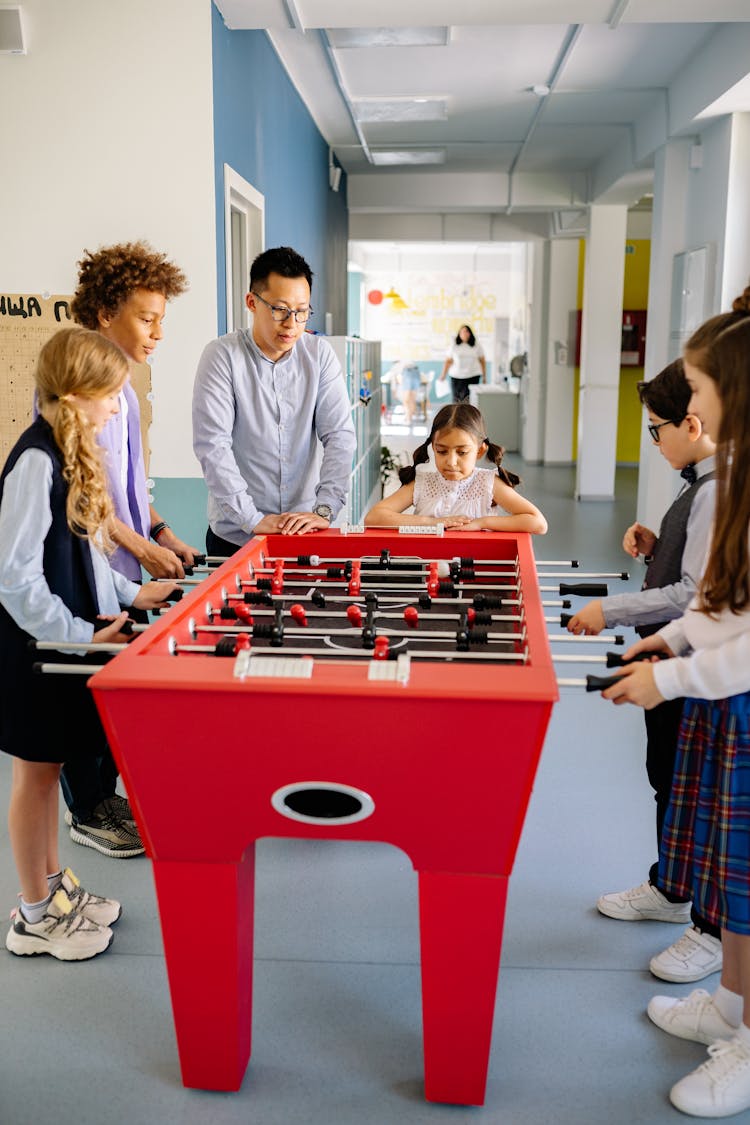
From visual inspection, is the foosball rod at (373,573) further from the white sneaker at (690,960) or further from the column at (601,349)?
the column at (601,349)

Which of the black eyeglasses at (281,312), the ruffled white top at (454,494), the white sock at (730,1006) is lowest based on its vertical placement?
the white sock at (730,1006)

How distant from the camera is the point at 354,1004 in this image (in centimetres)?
217

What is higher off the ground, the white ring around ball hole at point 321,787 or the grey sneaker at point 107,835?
the white ring around ball hole at point 321,787

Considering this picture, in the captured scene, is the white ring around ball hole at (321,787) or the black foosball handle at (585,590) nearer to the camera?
the white ring around ball hole at (321,787)

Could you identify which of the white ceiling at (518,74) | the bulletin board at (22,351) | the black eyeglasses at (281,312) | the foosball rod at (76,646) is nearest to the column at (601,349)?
the white ceiling at (518,74)

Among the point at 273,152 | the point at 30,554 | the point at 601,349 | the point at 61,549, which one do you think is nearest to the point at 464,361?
the point at 601,349

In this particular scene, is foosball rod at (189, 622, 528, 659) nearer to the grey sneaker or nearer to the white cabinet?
the grey sneaker

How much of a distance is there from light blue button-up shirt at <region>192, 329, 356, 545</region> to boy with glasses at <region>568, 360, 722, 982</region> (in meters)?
1.17

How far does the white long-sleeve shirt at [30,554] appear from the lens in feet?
6.52

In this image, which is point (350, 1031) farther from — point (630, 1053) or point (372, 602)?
point (372, 602)

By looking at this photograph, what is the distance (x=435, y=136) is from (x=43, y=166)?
5049mm

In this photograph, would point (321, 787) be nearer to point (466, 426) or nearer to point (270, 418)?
point (466, 426)

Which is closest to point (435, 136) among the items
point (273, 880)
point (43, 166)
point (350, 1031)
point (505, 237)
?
point (505, 237)

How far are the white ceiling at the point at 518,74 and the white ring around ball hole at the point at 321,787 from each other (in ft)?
11.3
